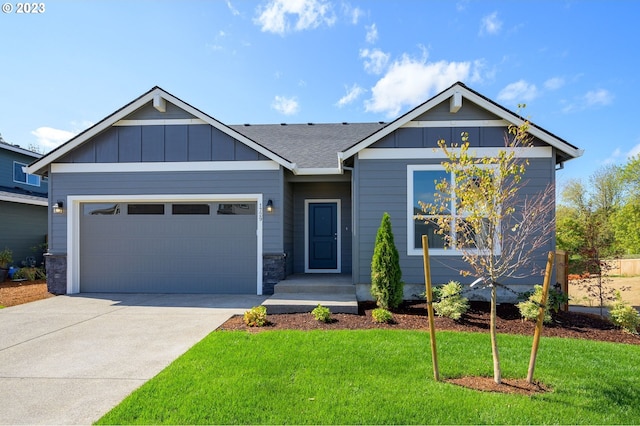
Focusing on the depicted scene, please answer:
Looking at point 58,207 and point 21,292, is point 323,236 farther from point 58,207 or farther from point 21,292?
point 21,292

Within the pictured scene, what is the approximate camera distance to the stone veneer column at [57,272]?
8.67 m

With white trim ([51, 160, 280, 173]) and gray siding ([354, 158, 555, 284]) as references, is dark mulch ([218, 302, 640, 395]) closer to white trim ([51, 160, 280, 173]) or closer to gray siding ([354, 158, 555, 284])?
gray siding ([354, 158, 555, 284])

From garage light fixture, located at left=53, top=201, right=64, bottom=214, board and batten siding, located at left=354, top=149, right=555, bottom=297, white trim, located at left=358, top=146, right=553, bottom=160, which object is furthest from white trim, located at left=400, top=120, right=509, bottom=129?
garage light fixture, located at left=53, top=201, right=64, bottom=214

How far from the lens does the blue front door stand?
9922 mm

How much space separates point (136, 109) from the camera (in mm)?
8445

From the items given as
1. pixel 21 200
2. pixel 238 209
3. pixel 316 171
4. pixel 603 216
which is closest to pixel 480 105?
pixel 316 171

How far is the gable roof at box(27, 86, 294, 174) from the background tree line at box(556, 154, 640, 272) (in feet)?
21.2

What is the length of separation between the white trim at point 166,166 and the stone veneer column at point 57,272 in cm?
218

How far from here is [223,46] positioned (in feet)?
29.7

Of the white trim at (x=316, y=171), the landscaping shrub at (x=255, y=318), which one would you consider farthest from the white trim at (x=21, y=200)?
the landscaping shrub at (x=255, y=318)

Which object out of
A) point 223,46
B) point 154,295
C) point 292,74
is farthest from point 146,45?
point 154,295

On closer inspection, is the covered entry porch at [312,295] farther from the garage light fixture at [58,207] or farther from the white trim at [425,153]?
the garage light fixture at [58,207]

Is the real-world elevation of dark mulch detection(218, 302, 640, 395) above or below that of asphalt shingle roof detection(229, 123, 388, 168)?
below

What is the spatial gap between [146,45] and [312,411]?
865 cm
